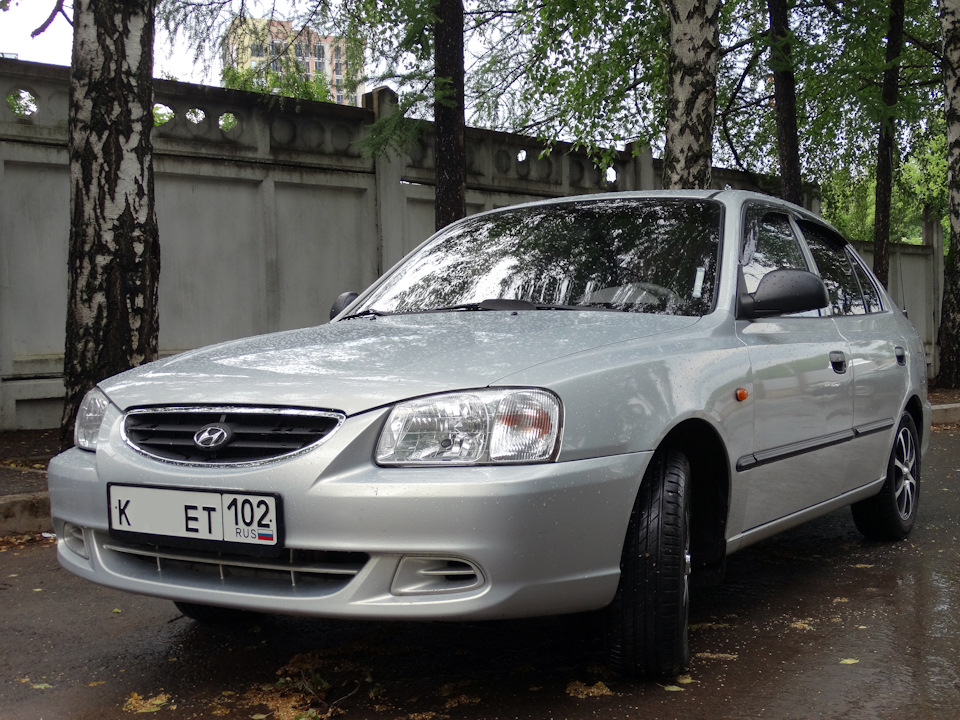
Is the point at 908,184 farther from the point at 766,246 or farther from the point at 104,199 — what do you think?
the point at 766,246

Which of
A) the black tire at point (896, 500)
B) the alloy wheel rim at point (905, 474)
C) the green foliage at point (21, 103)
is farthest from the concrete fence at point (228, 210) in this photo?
the alloy wheel rim at point (905, 474)

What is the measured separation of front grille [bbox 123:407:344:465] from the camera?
2803 millimetres

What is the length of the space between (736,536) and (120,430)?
200 centimetres

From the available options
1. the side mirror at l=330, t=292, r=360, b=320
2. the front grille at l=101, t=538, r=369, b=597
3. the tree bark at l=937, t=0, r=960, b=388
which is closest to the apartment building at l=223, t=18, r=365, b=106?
the side mirror at l=330, t=292, r=360, b=320

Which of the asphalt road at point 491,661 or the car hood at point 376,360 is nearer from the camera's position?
the car hood at point 376,360

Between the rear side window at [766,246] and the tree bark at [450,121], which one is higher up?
the tree bark at [450,121]

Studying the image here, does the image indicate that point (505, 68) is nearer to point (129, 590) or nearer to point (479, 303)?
point (479, 303)

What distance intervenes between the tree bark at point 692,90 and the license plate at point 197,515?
6.52 meters

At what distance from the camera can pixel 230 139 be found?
33.3 ft

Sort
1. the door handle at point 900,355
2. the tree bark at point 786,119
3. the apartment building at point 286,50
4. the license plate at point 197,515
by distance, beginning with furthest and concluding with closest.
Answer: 1. the tree bark at point 786,119
2. the apartment building at point 286,50
3. the door handle at point 900,355
4. the license plate at point 197,515

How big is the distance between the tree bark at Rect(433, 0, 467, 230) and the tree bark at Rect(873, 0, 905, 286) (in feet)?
23.2

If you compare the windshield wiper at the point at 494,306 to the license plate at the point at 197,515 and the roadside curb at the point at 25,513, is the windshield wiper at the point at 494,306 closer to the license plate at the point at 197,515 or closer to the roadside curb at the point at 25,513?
the license plate at the point at 197,515

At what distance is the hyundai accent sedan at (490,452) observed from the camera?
107 inches

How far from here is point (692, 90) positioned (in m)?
8.70
